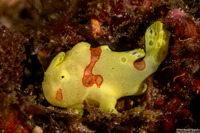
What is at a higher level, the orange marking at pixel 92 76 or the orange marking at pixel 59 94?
the orange marking at pixel 92 76

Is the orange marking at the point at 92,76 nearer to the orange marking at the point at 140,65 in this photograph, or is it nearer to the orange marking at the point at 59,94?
the orange marking at the point at 59,94

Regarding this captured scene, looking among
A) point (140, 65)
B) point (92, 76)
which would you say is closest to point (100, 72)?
point (92, 76)

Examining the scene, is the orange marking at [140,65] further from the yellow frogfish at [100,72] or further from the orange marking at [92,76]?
the orange marking at [92,76]

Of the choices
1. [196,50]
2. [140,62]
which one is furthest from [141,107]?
[196,50]

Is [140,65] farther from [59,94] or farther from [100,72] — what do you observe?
[59,94]

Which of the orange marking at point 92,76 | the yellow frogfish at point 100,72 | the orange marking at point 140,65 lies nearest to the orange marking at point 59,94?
the yellow frogfish at point 100,72

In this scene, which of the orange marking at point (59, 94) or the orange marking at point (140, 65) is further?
the orange marking at point (140, 65)

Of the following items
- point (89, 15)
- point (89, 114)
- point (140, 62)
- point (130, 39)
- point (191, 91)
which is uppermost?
point (89, 15)

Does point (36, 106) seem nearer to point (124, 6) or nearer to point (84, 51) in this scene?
point (84, 51)
